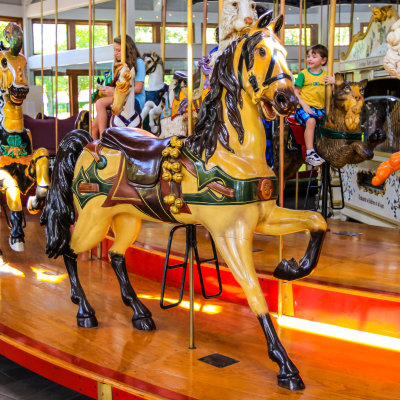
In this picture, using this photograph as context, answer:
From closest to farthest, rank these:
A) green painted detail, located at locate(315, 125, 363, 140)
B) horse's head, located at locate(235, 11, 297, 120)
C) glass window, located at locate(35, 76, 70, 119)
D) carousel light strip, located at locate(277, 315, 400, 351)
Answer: horse's head, located at locate(235, 11, 297, 120) < carousel light strip, located at locate(277, 315, 400, 351) < green painted detail, located at locate(315, 125, 363, 140) < glass window, located at locate(35, 76, 70, 119)

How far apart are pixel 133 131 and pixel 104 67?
1165 centimetres

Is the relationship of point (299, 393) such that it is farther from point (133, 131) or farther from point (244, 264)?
point (133, 131)

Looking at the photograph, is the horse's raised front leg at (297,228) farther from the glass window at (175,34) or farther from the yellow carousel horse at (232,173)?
the glass window at (175,34)

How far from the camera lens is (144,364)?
2.64m

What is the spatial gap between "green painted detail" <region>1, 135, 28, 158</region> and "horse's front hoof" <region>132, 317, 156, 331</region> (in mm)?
2382

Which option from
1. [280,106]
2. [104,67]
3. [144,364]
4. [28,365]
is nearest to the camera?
[280,106]

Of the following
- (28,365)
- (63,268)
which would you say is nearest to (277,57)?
(28,365)

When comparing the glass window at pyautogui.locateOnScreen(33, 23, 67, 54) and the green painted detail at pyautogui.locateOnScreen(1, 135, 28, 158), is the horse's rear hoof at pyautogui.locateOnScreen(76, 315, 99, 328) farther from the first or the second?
the glass window at pyautogui.locateOnScreen(33, 23, 67, 54)

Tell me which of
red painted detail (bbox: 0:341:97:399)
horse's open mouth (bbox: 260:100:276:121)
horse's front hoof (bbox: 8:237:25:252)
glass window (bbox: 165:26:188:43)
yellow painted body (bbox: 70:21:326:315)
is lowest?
red painted detail (bbox: 0:341:97:399)

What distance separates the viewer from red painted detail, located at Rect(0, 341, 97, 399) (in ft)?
8.34

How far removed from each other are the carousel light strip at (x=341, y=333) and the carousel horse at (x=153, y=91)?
480 centimetres

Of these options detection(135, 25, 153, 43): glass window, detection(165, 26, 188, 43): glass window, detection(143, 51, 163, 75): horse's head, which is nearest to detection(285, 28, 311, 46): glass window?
detection(165, 26, 188, 43): glass window

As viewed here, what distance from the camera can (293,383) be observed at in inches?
92.2

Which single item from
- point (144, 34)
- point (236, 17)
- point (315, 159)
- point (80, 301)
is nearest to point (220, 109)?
point (80, 301)
